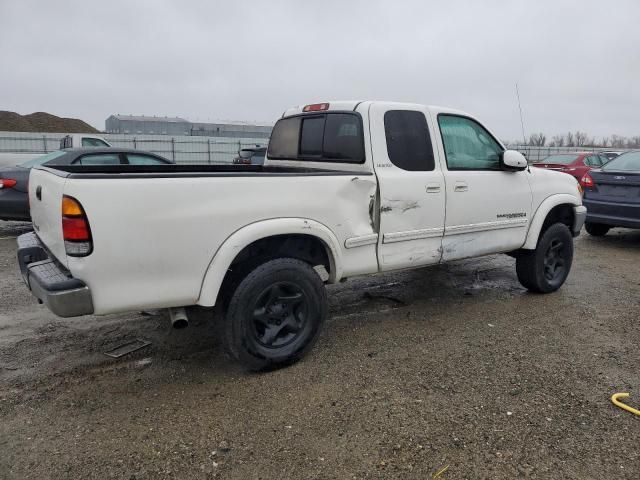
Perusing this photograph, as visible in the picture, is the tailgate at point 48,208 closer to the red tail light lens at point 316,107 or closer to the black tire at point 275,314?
the black tire at point 275,314

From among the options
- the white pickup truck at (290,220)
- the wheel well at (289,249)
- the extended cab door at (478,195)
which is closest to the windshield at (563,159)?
the white pickup truck at (290,220)

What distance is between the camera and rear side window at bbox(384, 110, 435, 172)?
4.00 m

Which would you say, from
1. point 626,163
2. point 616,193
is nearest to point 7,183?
point 616,193

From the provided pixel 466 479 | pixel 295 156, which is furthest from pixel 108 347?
pixel 466 479

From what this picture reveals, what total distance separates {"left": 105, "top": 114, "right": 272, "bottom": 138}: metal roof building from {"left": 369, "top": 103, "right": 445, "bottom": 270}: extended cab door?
37.3 m

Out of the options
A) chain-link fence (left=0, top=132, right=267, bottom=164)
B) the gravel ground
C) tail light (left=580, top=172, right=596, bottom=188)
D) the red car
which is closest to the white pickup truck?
the gravel ground

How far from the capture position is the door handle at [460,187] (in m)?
4.29

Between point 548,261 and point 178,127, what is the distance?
4035cm

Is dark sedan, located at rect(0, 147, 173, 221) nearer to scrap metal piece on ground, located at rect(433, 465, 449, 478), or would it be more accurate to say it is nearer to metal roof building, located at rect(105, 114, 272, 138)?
scrap metal piece on ground, located at rect(433, 465, 449, 478)

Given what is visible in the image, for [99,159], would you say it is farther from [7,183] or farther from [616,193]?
[616,193]

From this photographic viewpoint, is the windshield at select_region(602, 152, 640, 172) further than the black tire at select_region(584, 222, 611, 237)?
No

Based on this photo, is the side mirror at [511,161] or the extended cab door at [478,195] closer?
the extended cab door at [478,195]

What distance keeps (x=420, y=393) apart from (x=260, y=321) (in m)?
1.18

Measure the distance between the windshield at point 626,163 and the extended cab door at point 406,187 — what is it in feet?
18.1
